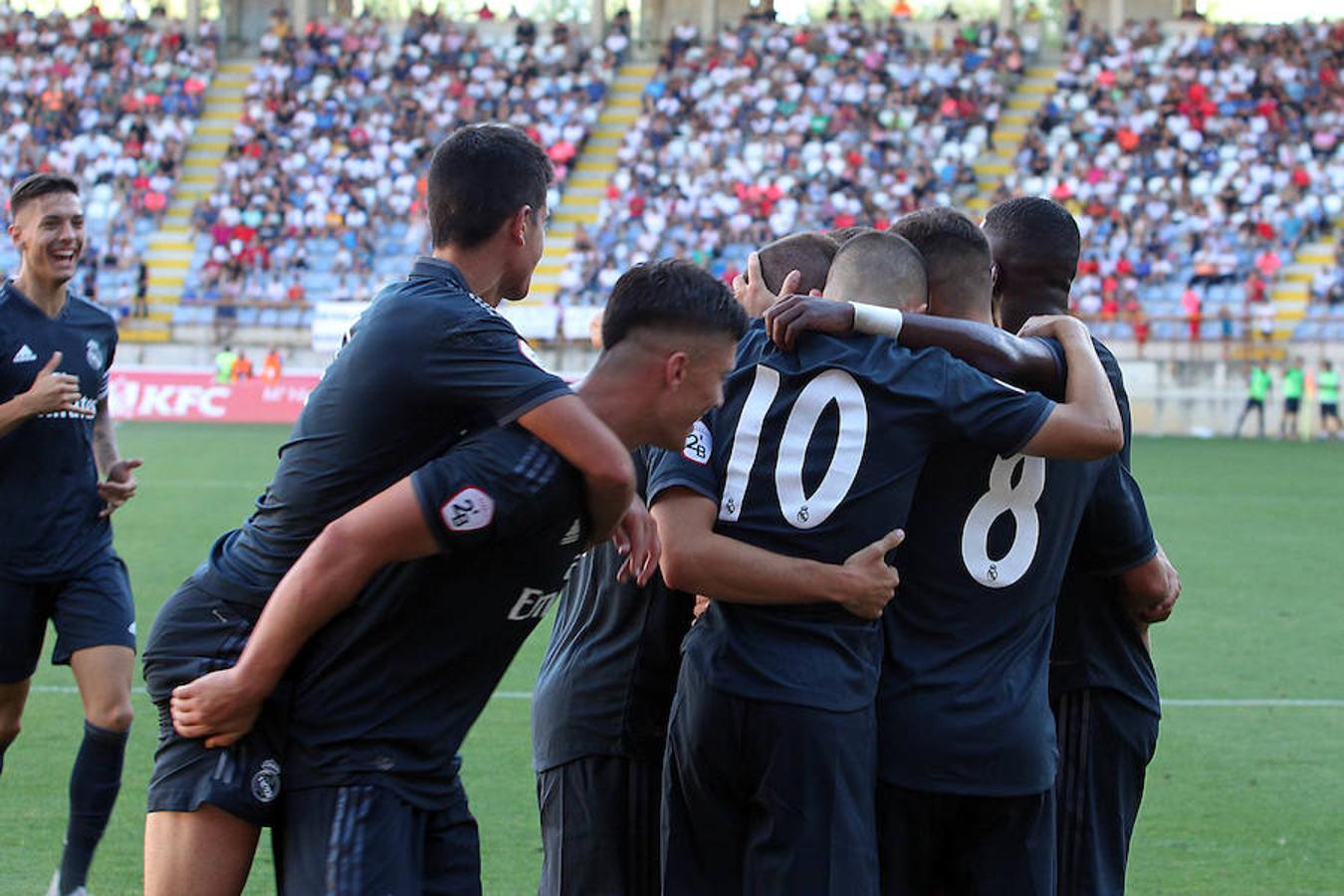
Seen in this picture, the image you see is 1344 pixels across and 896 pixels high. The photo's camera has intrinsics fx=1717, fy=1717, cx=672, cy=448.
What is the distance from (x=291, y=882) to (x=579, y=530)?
859 mm

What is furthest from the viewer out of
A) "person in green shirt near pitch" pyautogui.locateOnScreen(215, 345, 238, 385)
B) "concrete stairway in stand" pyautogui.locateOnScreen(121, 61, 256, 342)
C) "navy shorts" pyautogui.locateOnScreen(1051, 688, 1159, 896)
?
"concrete stairway in stand" pyautogui.locateOnScreen(121, 61, 256, 342)

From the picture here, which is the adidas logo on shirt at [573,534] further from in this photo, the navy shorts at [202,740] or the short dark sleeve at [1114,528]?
the short dark sleeve at [1114,528]

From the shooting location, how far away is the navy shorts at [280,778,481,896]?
125 inches

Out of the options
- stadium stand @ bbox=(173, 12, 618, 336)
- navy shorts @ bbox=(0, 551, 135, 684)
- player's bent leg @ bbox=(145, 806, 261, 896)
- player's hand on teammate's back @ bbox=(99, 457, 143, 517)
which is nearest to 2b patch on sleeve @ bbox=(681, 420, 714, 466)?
player's bent leg @ bbox=(145, 806, 261, 896)

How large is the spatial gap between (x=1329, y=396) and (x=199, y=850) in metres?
30.0

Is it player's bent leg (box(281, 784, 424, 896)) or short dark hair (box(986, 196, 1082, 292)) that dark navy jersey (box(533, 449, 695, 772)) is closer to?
player's bent leg (box(281, 784, 424, 896))

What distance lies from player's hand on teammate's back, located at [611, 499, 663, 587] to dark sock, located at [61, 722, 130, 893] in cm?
267

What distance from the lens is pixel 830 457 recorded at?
360 centimetres

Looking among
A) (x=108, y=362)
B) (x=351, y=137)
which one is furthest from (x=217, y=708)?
(x=351, y=137)

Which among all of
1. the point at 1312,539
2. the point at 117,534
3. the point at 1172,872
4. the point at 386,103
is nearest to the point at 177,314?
the point at 386,103

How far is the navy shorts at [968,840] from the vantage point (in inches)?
146

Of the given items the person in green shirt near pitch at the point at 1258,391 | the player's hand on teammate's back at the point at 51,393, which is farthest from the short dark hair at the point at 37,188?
the person in green shirt near pitch at the point at 1258,391

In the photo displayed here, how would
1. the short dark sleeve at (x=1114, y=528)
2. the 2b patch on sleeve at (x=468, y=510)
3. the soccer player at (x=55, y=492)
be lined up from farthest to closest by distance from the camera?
1. the soccer player at (x=55, y=492)
2. the short dark sleeve at (x=1114, y=528)
3. the 2b patch on sleeve at (x=468, y=510)

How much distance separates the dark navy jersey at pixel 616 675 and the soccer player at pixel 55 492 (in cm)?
225
